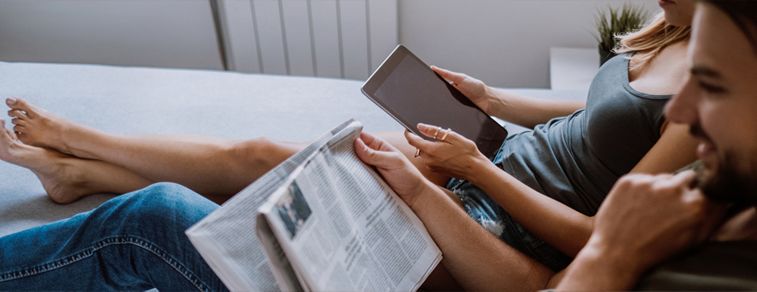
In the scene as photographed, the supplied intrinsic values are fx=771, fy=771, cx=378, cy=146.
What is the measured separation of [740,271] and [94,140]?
1.07 metres

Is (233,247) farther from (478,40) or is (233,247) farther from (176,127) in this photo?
(478,40)

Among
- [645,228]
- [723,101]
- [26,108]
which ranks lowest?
[26,108]

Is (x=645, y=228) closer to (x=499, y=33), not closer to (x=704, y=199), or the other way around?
(x=704, y=199)

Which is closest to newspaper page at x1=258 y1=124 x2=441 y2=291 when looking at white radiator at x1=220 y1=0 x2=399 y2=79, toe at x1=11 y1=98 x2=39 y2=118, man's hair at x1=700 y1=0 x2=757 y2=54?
man's hair at x1=700 y1=0 x2=757 y2=54

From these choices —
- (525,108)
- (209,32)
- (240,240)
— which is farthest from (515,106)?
(209,32)

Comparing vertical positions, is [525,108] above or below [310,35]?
above

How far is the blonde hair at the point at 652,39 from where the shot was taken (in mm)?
1220

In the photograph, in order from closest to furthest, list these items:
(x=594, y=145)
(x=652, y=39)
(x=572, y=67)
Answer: (x=594, y=145) → (x=652, y=39) → (x=572, y=67)

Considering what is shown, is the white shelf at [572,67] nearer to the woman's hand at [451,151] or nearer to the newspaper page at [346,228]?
the woman's hand at [451,151]

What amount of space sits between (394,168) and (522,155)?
1.05ft

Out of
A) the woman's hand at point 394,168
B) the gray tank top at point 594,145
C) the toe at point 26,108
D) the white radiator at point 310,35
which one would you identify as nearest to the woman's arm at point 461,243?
the woman's hand at point 394,168

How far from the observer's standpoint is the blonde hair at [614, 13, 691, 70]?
1220 mm

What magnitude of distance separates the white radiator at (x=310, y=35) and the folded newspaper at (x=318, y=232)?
1.19 m

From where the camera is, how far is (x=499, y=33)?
2283 mm
